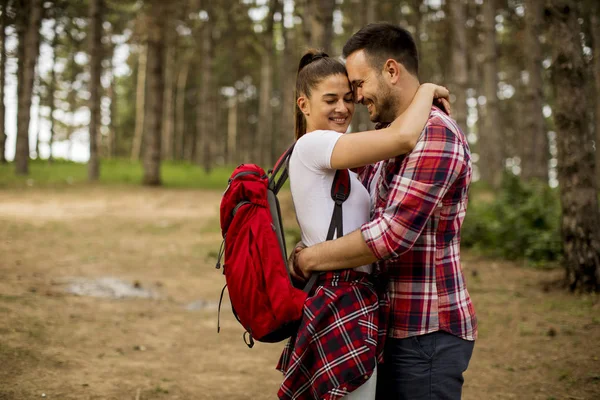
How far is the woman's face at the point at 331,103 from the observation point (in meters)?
2.84

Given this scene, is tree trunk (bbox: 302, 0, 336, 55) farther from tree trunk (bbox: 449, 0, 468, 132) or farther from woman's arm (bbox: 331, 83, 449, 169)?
woman's arm (bbox: 331, 83, 449, 169)

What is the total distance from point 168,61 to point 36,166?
11350mm

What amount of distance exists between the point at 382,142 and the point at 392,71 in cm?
38

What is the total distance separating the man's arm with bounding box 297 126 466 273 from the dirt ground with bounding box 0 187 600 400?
3.22m

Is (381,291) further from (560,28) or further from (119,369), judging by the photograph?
(560,28)

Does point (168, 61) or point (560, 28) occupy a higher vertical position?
point (168, 61)

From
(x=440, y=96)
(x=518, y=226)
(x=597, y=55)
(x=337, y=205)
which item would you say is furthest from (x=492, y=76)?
(x=337, y=205)

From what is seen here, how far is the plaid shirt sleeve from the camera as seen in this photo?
246 cm

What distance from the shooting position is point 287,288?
2535 millimetres

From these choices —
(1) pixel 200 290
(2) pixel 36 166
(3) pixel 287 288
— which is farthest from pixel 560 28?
(2) pixel 36 166

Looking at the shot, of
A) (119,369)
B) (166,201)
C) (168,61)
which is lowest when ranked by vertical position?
(119,369)

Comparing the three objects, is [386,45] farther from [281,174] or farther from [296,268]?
[296,268]

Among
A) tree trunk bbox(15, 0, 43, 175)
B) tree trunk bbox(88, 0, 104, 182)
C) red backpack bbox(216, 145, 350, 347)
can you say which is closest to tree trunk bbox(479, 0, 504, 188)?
tree trunk bbox(88, 0, 104, 182)

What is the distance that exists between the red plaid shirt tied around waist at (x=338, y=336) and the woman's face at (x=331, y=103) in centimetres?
72
